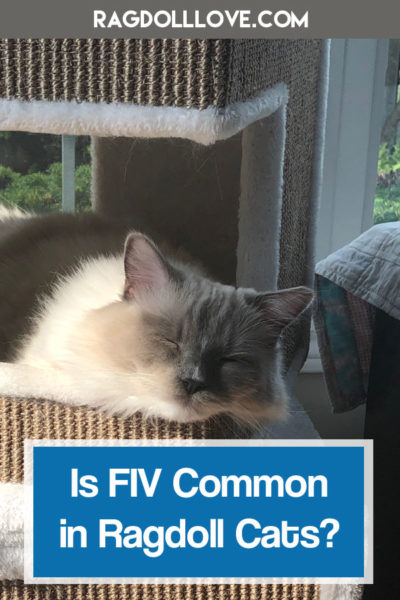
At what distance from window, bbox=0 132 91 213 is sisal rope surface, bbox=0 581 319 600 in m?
1.13

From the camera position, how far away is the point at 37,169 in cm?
197

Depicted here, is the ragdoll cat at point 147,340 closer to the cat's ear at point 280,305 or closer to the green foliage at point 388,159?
the cat's ear at point 280,305

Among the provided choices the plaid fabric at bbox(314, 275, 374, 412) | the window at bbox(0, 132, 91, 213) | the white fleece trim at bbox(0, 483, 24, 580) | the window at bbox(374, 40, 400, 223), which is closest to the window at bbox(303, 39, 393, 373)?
the window at bbox(374, 40, 400, 223)

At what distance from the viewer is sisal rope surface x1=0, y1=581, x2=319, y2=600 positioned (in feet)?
3.05

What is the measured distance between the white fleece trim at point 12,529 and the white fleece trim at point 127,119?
1.53ft

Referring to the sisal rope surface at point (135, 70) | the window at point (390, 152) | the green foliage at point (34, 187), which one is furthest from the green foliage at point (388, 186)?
the sisal rope surface at point (135, 70)

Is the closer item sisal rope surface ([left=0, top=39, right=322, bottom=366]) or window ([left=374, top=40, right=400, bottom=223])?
→ sisal rope surface ([left=0, top=39, right=322, bottom=366])

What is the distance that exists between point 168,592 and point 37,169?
4.37 feet

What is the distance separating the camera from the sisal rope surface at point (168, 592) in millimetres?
929

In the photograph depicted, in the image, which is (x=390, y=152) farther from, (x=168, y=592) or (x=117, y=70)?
(x=168, y=592)

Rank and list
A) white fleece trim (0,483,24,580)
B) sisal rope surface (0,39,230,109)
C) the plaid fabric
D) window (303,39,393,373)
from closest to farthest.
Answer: sisal rope surface (0,39,230,109), white fleece trim (0,483,24,580), the plaid fabric, window (303,39,393,373)

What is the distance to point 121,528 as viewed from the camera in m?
0.91

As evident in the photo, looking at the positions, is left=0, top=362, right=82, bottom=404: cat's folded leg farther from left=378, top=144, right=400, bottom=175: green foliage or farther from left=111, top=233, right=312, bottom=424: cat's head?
left=378, top=144, right=400, bottom=175: green foliage

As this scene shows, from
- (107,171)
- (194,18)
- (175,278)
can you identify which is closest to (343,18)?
(194,18)
